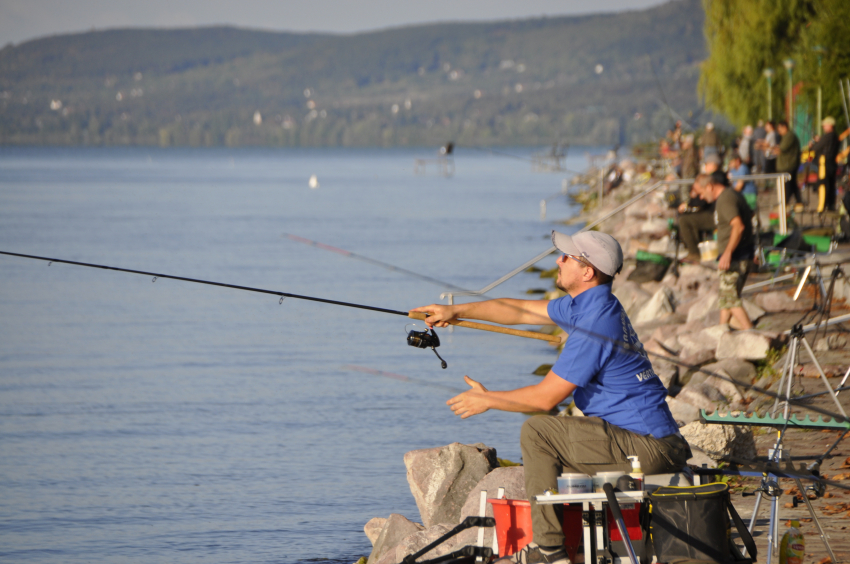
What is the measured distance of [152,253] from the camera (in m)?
29.9

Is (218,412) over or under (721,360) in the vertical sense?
under

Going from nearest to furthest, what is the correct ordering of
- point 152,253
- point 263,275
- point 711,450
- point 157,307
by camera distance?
point 711,450, point 157,307, point 263,275, point 152,253

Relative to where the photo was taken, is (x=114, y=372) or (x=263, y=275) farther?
(x=263, y=275)

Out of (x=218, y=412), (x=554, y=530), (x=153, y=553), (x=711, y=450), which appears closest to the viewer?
(x=554, y=530)

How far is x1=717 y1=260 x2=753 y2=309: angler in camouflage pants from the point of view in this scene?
407 inches

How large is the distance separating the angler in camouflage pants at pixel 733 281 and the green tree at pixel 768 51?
11.9 metres

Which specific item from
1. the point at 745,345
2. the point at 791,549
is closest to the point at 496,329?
the point at 791,549

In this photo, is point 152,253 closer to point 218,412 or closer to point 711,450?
point 218,412

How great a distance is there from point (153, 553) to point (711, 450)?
13.3 feet

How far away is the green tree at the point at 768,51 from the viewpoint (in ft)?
68.9

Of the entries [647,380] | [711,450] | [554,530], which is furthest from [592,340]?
[711,450]

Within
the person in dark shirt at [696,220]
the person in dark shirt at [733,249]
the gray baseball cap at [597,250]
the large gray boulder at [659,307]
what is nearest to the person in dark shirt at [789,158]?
the person in dark shirt at [696,220]

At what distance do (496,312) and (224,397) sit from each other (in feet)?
25.7

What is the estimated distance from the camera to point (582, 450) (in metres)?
4.51
